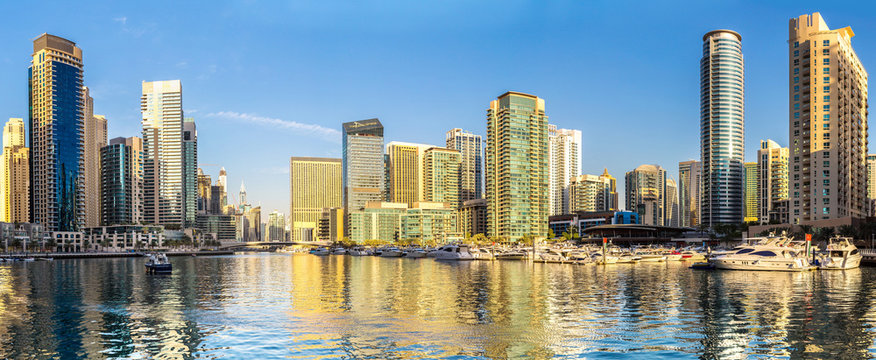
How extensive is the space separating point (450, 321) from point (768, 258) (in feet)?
283

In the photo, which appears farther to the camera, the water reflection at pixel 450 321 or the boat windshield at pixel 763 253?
the boat windshield at pixel 763 253

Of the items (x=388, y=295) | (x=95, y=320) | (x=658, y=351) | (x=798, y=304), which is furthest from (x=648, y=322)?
(x=95, y=320)

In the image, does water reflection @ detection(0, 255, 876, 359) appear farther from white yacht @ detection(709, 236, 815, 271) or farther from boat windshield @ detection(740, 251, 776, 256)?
boat windshield @ detection(740, 251, 776, 256)

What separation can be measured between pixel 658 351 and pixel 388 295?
4190cm

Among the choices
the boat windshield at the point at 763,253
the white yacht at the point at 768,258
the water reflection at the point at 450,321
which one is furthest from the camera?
the boat windshield at the point at 763,253

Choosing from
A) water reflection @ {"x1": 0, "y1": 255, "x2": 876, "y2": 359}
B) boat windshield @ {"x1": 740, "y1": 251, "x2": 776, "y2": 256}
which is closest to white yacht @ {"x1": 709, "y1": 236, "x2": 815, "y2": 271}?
boat windshield @ {"x1": 740, "y1": 251, "x2": 776, "y2": 256}

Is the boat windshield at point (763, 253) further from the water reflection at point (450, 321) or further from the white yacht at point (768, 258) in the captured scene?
the water reflection at point (450, 321)

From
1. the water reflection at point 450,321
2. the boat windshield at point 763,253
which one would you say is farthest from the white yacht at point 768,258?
the water reflection at point 450,321

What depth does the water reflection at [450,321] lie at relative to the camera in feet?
140

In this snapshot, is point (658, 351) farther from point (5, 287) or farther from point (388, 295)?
point (5, 287)

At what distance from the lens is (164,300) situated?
73.8 metres

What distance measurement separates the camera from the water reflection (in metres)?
42.7

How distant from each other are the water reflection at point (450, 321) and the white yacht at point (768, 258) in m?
22.6

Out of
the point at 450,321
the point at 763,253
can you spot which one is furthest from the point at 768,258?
the point at 450,321
